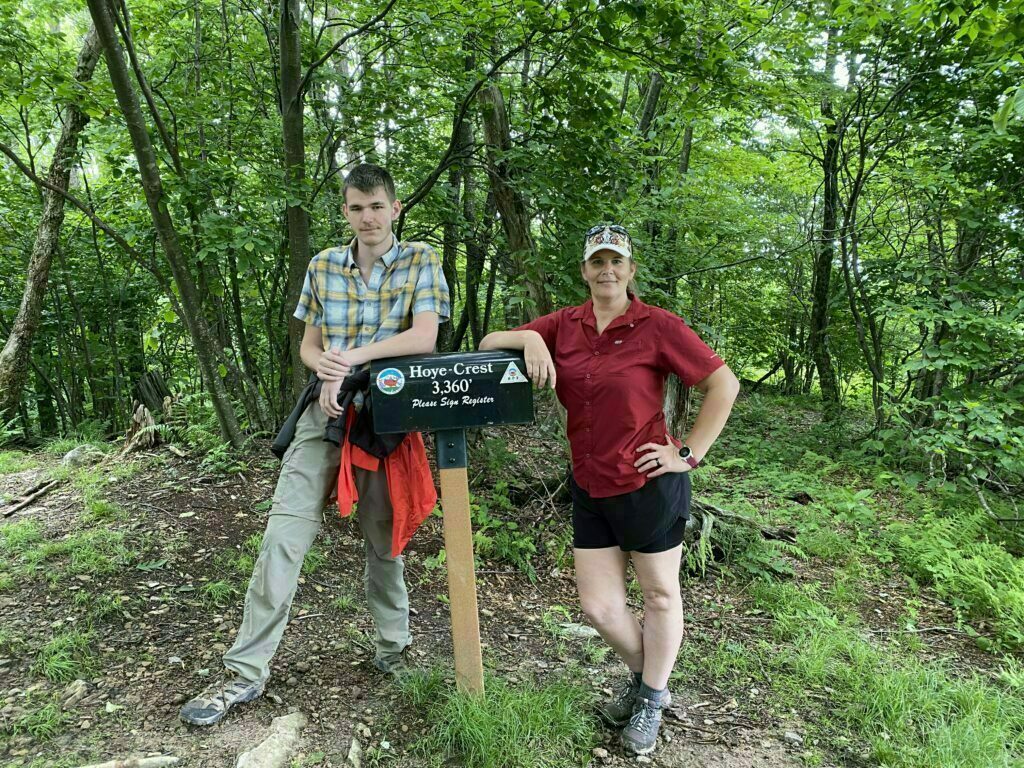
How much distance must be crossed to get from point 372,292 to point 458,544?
3.78 ft

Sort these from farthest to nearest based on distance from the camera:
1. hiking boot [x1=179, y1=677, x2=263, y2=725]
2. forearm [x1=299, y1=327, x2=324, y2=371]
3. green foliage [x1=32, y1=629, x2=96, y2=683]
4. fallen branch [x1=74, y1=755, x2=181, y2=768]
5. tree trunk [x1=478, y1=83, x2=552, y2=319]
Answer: tree trunk [x1=478, y1=83, x2=552, y2=319], green foliage [x1=32, y1=629, x2=96, y2=683], forearm [x1=299, y1=327, x2=324, y2=371], hiking boot [x1=179, y1=677, x2=263, y2=725], fallen branch [x1=74, y1=755, x2=181, y2=768]

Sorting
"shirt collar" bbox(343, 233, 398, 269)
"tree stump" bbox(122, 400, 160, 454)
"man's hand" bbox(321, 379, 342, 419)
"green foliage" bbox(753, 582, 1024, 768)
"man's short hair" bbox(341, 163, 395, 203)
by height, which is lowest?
"green foliage" bbox(753, 582, 1024, 768)

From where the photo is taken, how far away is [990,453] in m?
4.86

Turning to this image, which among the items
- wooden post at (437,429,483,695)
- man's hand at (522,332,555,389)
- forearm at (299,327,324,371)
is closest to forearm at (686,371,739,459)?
man's hand at (522,332,555,389)

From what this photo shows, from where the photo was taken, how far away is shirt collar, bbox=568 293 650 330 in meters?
2.43

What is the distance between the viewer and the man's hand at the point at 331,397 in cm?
245

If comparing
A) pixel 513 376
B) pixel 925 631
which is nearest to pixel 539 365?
pixel 513 376

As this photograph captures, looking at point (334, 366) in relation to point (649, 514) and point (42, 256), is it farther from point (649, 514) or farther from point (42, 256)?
point (42, 256)

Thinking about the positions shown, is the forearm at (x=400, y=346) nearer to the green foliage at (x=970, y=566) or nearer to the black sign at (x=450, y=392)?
the black sign at (x=450, y=392)

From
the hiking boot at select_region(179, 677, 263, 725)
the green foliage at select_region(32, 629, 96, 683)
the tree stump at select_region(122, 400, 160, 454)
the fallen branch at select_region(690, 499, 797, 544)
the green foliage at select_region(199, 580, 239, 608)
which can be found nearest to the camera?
the hiking boot at select_region(179, 677, 263, 725)

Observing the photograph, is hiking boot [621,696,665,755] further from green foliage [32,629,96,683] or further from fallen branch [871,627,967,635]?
green foliage [32,629,96,683]

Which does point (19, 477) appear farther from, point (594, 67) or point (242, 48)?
point (594, 67)

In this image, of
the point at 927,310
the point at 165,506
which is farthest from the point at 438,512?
the point at 927,310

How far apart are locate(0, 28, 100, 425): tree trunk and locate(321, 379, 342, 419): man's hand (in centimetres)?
602
